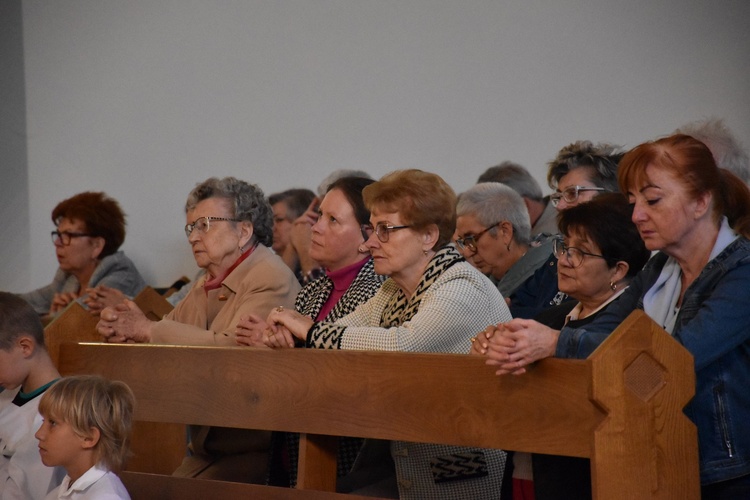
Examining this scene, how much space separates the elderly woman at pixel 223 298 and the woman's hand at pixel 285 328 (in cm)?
50

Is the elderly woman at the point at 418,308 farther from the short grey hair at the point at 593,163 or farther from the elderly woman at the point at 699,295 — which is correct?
the short grey hair at the point at 593,163

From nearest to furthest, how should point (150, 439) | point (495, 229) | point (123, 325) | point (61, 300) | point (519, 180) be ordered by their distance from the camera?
point (123, 325) < point (150, 439) < point (495, 229) < point (519, 180) < point (61, 300)

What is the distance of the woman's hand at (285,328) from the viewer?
275cm

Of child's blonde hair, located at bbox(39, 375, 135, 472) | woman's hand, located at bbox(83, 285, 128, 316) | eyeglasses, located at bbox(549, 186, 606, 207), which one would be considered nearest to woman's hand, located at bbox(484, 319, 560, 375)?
child's blonde hair, located at bbox(39, 375, 135, 472)

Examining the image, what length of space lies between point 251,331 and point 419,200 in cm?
65

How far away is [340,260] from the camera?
3369mm

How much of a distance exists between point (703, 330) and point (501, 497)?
3.44 feet

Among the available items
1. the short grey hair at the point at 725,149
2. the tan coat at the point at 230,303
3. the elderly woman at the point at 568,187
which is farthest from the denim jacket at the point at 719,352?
the tan coat at the point at 230,303

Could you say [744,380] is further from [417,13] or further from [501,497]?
[417,13]

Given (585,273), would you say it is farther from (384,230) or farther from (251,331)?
(251,331)

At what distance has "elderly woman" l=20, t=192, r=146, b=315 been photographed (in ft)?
17.6

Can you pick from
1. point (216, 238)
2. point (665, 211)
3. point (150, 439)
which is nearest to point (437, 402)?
point (665, 211)

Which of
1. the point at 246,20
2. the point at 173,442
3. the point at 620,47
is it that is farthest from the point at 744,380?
the point at 246,20

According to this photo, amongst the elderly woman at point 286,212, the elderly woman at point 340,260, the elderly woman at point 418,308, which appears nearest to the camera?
the elderly woman at point 418,308
